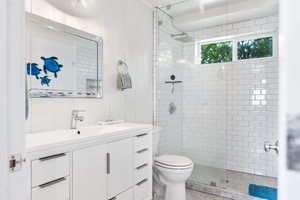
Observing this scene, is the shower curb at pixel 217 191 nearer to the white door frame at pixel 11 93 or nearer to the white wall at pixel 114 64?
the white wall at pixel 114 64

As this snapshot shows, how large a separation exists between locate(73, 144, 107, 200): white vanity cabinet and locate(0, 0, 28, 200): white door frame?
0.79 m

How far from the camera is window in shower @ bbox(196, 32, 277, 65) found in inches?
123

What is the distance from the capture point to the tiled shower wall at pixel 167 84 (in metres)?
3.11

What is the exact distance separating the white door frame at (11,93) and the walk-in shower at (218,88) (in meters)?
2.50

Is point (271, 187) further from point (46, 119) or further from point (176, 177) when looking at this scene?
point (46, 119)

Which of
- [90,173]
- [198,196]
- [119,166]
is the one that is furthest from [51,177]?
[198,196]

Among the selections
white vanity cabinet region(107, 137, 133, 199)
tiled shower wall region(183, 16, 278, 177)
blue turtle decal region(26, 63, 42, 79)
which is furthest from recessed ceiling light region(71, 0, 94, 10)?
tiled shower wall region(183, 16, 278, 177)

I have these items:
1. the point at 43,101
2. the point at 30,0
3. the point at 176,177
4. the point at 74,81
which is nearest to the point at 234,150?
the point at 176,177

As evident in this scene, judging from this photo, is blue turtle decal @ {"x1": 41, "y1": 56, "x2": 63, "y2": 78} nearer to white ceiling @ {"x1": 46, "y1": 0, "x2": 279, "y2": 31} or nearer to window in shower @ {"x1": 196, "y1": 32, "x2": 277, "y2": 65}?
white ceiling @ {"x1": 46, "y1": 0, "x2": 279, "y2": 31}

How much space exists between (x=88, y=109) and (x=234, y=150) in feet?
8.11

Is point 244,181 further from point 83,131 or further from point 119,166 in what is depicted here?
point 83,131

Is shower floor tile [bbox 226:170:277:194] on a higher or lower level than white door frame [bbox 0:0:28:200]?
lower

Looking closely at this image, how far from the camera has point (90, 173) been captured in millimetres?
1479

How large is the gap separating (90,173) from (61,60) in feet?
3.28
